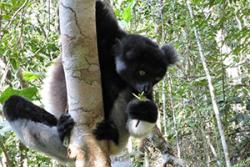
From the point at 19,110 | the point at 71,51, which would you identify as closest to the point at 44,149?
the point at 19,110

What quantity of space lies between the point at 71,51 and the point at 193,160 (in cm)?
418

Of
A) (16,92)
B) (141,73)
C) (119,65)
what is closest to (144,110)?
(141,73)

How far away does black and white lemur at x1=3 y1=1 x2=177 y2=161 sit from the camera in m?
2.76

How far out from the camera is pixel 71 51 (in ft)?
6.17

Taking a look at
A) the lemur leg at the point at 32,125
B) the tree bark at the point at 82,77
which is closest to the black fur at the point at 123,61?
the lemur leg at the point at 32,125

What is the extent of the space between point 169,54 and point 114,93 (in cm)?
59

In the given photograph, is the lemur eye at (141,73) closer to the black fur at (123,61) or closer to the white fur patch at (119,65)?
the black fur at (123,61)

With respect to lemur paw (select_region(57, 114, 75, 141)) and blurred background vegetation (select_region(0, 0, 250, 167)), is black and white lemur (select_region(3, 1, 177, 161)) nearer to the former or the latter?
blurred background vegetation (select_region(0, 0, 250, 167))

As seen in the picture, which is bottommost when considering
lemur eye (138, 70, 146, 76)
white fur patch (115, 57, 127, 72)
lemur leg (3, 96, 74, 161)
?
lemur leg (3, 96, 74, 161)

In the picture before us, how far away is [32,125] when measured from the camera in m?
2.82

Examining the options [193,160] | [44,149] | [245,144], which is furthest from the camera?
[193,160]

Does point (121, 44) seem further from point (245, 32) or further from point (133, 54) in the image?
point (245, 32)

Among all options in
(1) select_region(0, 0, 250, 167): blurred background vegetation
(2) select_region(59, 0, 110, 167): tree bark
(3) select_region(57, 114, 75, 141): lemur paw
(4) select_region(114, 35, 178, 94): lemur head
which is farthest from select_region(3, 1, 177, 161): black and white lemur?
(2) select_region(59, 0, 110, 167): tree bark

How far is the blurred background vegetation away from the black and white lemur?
0.18 meters
